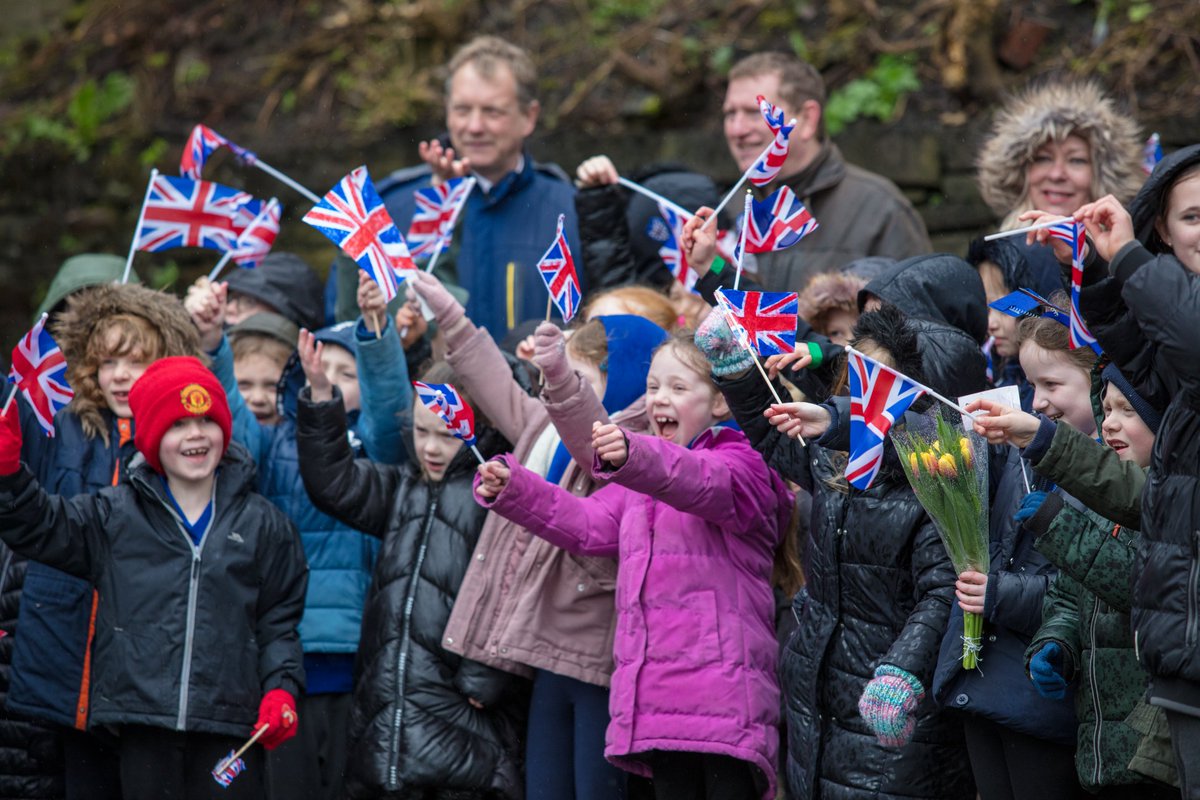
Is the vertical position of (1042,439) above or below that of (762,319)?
below

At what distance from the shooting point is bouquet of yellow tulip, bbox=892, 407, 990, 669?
449 centimetres

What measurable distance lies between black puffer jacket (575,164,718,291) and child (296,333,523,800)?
3.97ft

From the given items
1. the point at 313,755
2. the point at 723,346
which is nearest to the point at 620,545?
the point at 723,346

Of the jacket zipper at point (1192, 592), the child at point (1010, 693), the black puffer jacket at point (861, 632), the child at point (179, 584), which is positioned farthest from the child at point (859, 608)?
the child at point (179, 584)

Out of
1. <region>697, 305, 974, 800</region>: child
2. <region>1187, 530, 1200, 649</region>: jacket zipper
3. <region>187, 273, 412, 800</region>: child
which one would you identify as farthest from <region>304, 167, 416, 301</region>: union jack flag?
<region>1187, 530, 1200, 649</region>: jacket zipper

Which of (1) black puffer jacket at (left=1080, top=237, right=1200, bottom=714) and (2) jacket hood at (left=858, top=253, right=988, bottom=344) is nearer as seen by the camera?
(1) black puffer jacket at (left=1080, top=237, right=1200, bottom=714)

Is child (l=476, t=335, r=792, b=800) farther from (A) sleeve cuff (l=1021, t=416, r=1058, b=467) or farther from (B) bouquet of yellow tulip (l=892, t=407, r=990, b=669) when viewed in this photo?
(A) sleeve cuff (l=1021, t=416, r=1058, b=467)

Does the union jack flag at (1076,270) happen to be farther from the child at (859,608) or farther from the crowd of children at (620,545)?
the child at (859,608)

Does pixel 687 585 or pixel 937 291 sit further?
pixel 937 291

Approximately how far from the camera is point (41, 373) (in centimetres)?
601

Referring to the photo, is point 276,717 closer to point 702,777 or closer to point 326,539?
point 326,539

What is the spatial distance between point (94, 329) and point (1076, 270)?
12.2 ft

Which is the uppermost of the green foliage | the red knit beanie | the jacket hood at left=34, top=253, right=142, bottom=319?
the green foliage

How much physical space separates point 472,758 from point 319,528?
3.93ft
